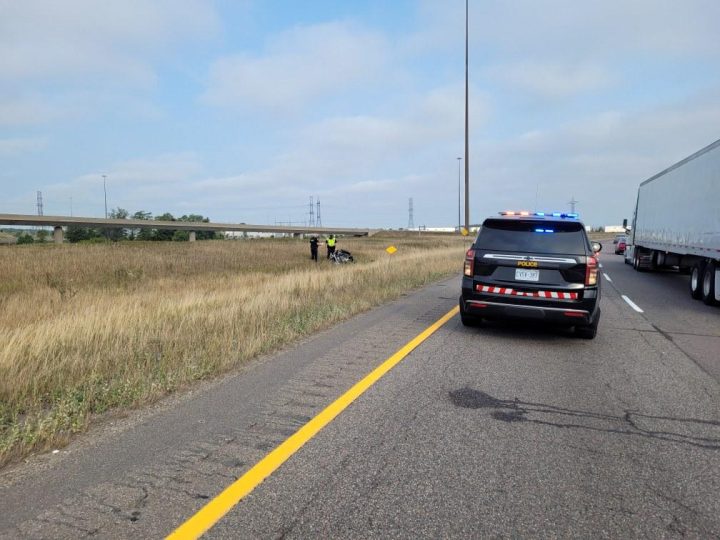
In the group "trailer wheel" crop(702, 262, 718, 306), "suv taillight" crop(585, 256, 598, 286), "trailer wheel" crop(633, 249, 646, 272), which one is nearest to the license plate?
"suv taillight" crop(585, 256, 598, 286)

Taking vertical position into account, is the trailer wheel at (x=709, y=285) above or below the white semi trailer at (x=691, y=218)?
below

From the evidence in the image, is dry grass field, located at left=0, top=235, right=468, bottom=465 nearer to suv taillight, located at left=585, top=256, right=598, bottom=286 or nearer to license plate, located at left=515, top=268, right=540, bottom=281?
license plate, located at left=515, top=268, right=540, bottom=281

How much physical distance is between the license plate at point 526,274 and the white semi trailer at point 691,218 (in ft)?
21.8

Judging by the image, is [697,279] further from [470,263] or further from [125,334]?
[125,334]

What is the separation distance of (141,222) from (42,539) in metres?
84.5

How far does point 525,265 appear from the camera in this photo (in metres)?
7.69

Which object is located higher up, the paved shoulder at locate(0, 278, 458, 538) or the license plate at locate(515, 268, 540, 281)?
the license plate at locate(515, 268, 540, 281)

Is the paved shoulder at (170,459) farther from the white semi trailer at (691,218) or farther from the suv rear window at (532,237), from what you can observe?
the white semi trailer at (691,218)

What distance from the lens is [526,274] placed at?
25.3ft

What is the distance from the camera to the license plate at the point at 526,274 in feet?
25.1

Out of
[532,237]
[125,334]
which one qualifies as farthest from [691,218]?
[125,334]

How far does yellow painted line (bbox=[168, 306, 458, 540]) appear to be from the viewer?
2.86 meters

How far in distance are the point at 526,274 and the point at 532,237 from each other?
1.91 feet

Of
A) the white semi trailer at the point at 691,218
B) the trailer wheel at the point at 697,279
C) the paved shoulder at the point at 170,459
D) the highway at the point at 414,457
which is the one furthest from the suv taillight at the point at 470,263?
the trailer wheel at the point at 697,279
